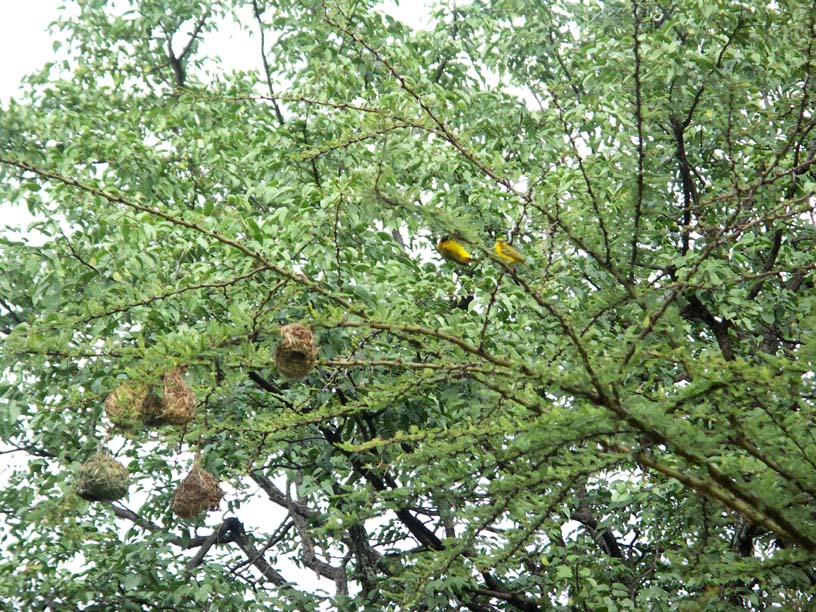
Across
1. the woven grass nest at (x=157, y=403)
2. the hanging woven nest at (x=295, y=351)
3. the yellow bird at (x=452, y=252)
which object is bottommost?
the woven grass nest at (x=157, y=403)

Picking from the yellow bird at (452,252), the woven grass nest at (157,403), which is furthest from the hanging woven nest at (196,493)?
the yellow bird at (452,252)

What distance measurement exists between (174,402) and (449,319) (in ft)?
6.28

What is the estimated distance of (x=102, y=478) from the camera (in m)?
4.95

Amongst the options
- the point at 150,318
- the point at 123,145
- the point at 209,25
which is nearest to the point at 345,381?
the point at 150,318

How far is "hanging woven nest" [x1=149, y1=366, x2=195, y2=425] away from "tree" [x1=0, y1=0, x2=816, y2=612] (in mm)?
117

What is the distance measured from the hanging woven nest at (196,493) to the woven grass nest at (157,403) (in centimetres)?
61

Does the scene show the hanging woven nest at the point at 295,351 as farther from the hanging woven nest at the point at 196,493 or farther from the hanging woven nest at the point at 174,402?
the hanging woven nest at the point at 196,493

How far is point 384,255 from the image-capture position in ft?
23.8

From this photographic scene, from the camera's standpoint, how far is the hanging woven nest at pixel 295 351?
4215 mm

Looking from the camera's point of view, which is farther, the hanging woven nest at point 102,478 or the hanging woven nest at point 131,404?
the hanging woven nest at point 102,478

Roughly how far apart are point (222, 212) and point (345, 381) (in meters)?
2.04

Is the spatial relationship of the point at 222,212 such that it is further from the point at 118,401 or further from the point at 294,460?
the point at 118,401

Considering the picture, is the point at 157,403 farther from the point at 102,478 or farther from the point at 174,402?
the point at 102,478

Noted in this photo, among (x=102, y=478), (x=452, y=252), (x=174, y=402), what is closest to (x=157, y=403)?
(x=174, y=402)
